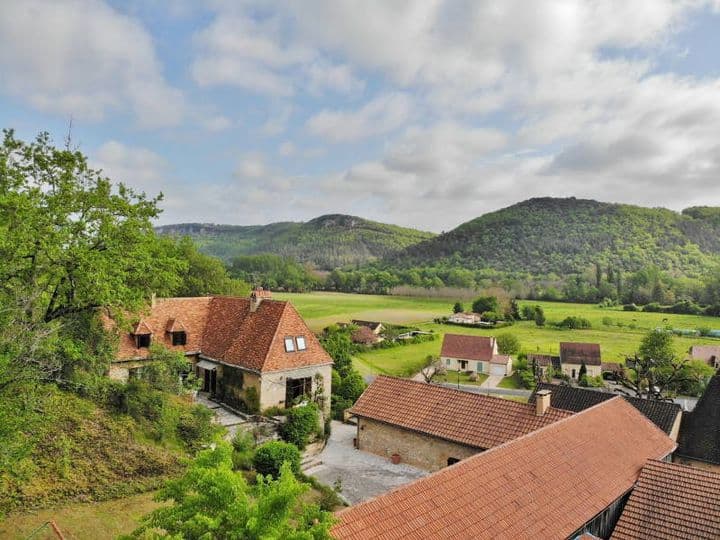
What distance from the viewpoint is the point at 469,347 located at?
64250 mm

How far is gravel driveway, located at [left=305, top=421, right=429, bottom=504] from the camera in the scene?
19953 mm

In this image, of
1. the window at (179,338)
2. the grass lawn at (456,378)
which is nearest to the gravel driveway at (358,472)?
the window at (179,338)

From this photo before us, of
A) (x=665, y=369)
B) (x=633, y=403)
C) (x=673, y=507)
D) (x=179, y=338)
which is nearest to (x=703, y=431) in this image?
(x=633, y=403)

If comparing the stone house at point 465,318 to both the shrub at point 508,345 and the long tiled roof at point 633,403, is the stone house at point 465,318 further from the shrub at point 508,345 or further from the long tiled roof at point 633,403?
Answer: the long tiled roof at point 633,403

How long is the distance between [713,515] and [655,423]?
1097 cm

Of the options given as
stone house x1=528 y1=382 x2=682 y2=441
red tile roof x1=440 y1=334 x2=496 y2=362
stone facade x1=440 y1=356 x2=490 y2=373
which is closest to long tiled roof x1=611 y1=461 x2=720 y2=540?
stone house x1=528 y1=382 x2=682 y2=441

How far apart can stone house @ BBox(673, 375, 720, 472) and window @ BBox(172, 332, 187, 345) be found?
1133 inches

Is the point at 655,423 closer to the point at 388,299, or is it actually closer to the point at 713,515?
the point at 713,515

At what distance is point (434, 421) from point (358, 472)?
4.22 metres

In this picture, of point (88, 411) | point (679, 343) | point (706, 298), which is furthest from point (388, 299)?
point (88, 411)

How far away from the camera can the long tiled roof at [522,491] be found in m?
11.0

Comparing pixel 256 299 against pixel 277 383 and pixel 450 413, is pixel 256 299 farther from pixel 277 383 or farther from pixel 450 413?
pixel 450 413

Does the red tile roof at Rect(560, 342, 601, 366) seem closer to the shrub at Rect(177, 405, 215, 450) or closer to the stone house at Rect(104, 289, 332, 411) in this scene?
the stone house at Rect(104, 289, 332, 411)

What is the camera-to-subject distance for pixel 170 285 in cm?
1986
